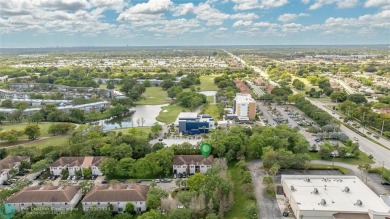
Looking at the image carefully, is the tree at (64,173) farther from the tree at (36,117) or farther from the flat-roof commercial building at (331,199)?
the tree at (36,117)

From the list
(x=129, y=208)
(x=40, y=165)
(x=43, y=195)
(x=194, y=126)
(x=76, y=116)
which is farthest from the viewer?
(x=76, y=116)

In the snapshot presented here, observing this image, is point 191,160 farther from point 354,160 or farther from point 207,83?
point 207,83

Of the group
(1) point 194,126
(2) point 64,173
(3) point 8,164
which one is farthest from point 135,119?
(3) point 8,164

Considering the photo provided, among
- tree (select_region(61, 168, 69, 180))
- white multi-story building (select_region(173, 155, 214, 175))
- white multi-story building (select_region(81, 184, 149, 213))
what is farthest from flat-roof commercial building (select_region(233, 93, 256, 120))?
white multi-story building (select_region(81, 184, 149, 213))

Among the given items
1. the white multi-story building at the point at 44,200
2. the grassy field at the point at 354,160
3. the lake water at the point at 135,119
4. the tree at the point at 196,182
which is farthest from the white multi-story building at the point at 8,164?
the grassy field at the point at 354,160

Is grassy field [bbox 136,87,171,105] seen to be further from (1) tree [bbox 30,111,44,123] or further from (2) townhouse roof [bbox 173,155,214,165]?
(2) townhouse roof [bbox 173,155,214,165]
